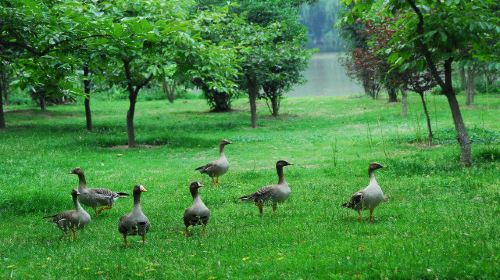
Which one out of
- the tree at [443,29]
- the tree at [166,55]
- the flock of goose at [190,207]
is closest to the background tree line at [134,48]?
the tree at [166,55]

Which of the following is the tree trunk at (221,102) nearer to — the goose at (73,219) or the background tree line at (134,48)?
the background tree line at (134,48)

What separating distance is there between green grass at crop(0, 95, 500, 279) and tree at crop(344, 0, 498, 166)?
2858 millimetres

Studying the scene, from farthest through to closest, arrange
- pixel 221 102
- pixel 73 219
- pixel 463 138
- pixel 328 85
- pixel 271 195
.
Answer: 1. pixel 328 85
2. pixel 221 102
3. pixel 463 138
4. pixel 271 195
5. pixel 73 219

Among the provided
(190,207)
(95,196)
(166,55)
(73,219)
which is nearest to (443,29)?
(190,207)

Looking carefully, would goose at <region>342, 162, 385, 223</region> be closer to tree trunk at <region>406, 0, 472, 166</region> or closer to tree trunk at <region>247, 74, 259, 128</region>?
tree trunk at <region>406, 0, 472, 166</region>

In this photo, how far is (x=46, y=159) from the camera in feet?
72.2

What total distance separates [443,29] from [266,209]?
6.11m

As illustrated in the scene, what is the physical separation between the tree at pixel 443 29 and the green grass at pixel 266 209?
9.38ft

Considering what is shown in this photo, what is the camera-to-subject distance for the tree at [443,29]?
14102 mm

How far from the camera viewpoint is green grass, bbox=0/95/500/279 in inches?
321

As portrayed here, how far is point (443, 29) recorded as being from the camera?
14586 mm

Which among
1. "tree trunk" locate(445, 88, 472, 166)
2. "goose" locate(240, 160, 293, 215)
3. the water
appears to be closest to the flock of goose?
"goose" locate(240, 160, 293, 215)

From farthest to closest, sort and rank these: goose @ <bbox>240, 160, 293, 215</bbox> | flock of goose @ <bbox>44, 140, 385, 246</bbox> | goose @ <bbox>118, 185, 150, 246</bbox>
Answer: goose @ <bbox>240, 160, 293, 215</bbox>, flock of goose @ <bbox>44, 140, 385, 246</bbox>, goose @ <bbox>118, 185, 150, 246</bbox>

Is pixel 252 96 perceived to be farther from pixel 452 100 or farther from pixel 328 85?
pixel 328 85
